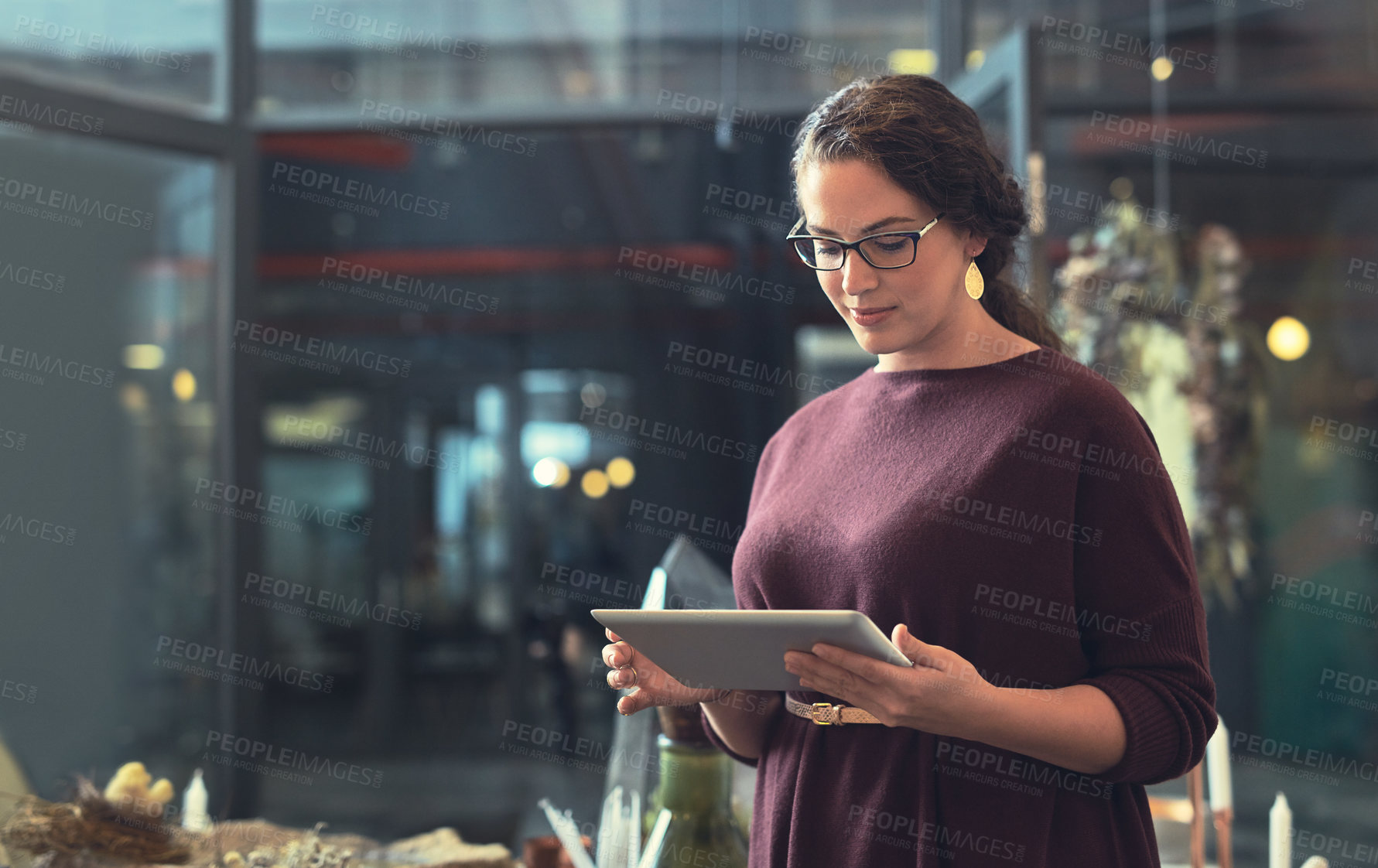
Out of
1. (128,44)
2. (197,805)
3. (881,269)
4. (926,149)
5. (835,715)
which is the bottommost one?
(197,805)

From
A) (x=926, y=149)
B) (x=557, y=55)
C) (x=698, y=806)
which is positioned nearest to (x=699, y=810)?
(x=698, y=806)

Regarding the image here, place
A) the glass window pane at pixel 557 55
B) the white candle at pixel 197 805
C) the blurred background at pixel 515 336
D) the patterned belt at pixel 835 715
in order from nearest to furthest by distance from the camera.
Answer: the patterned belt at pixel 835 715 < the white candle at pixel 197 805 < the blurred background at pixel 515 336 < the glass window pane at pixel 557 55

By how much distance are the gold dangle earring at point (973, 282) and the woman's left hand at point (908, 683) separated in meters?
0.41

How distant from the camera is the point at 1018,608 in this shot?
109 cm

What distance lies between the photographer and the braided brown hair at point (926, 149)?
1124 millimetres

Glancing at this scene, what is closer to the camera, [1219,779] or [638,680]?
[638,680]

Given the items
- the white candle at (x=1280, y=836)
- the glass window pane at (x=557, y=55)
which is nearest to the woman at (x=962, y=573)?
the white candle at (x=1280, y=836)

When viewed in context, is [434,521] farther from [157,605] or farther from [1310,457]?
[1310,457]

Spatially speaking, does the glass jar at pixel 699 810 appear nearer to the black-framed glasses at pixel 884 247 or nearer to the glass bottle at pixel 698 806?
the glass bottle at pixel 698 806

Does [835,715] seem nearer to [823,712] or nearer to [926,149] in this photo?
[823,712]

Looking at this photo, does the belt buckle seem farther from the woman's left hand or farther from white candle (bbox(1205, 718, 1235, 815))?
white candle (bbox(1205, 718, 1235, 815))

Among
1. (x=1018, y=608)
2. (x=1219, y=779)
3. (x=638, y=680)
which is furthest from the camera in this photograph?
(x=1219, y=779)

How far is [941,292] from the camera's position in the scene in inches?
45.8

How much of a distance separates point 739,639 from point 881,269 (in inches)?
15.8
